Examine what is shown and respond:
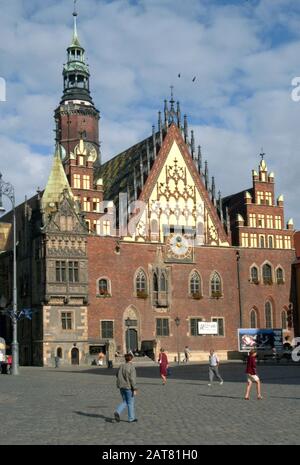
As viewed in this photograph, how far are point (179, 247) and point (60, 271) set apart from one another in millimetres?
11680

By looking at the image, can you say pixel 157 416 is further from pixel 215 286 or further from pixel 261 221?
pixel 261 221

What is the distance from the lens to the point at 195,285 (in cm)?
6638

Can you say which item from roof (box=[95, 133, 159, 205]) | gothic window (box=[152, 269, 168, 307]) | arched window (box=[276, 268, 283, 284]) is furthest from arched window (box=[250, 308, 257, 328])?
roof (box=[95, 133, 159, 205])

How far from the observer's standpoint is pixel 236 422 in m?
16.3

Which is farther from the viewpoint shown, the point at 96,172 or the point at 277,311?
the point at 96,172

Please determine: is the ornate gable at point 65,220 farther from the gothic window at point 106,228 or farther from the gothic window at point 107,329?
the gothic window at point 107,329

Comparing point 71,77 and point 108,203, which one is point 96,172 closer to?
point 71,77

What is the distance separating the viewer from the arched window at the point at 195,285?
66.1 meters

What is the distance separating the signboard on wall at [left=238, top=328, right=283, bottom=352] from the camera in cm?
6034

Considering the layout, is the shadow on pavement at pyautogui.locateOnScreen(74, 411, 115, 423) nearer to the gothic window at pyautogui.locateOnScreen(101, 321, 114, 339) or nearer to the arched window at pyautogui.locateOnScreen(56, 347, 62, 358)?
the arched window at pyautogui.locateOnScreen(56, 347, 62, 358)

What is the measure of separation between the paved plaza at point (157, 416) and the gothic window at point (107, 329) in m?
32.3

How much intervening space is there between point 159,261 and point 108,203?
6.93 metres

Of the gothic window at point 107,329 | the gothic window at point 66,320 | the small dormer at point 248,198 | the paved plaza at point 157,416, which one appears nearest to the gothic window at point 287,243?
the small dormer at point 248,198
